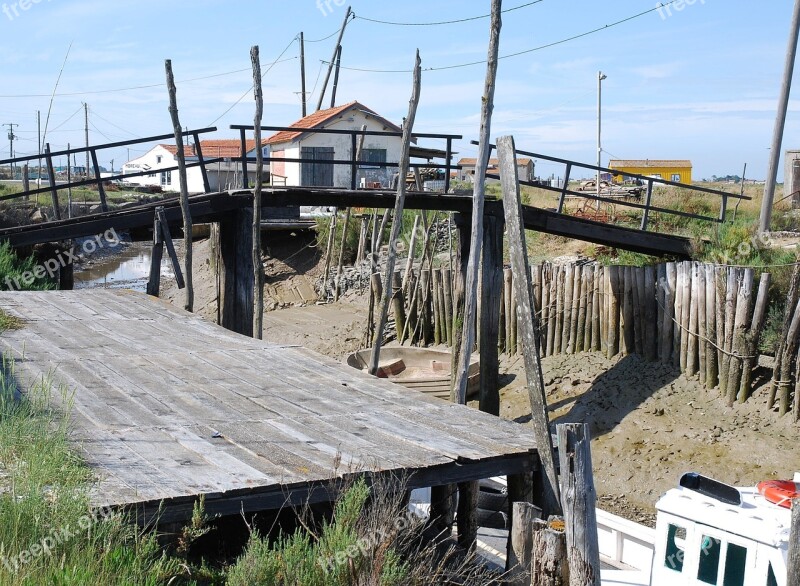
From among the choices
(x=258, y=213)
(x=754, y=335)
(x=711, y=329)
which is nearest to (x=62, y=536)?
(x=258, y=213)

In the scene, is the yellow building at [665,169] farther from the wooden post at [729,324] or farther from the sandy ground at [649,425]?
the wooden post at [729,324]

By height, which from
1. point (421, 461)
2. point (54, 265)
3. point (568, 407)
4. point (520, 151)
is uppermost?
point (520, 151)

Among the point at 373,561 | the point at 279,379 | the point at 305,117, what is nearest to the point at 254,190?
the point at 279,379

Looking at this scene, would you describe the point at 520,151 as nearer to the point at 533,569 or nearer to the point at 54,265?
the point at 54,265

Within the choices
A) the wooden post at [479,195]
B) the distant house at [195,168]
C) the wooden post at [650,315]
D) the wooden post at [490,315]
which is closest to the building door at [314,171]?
the distant house at [195,168]

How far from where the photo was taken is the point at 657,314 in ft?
50.8

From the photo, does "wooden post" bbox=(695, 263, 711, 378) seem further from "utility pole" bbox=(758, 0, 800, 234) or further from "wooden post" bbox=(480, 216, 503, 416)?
"utility pole" bbox=(758, 0, 800, 234)

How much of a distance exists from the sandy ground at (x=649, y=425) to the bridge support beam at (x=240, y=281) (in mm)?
4815

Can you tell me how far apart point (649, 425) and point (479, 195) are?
4401mm

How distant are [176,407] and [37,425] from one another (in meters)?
1.27

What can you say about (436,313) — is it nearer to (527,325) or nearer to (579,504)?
(527,325)

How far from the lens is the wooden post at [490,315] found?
15.6m

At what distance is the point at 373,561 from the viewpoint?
5.15 metres

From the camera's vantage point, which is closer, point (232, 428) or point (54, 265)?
point (232, 428)
